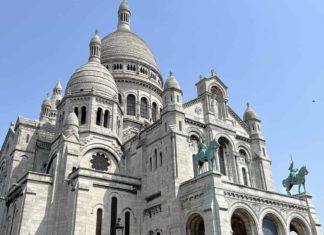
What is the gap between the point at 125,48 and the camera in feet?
198

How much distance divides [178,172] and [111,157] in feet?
35.1

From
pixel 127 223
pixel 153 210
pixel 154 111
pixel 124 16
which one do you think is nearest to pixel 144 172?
pixel 153 210

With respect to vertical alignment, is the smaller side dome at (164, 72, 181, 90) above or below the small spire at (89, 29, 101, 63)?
below

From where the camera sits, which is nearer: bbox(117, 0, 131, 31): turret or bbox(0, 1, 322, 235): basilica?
bbox(0, 1, 322, 235): basilica

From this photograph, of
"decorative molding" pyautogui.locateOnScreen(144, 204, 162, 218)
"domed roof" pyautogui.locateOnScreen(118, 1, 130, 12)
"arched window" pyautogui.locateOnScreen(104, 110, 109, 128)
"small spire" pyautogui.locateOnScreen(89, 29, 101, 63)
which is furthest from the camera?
"domed roof" pyautogui.locateOnScreen(118, 1, 130, 12)

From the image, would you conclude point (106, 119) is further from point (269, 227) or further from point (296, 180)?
point (296, 180)

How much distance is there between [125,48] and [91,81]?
16.6 metres

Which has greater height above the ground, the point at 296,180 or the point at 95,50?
the point at 95,50

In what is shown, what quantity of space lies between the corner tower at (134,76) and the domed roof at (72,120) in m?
10.6

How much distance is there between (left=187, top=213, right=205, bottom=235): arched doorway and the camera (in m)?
31.8

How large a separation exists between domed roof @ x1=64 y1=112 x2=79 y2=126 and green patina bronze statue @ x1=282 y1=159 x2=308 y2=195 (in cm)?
2280

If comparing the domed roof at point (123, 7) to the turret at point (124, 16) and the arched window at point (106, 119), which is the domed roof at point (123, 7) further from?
the arched window at point (106, 119)

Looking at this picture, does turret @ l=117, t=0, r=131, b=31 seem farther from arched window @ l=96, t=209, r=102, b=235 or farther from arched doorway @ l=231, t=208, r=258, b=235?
arched doorway @ l=231, t=208, r=258, b=235

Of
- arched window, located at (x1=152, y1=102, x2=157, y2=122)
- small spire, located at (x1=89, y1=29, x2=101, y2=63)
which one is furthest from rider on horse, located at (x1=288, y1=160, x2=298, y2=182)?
small spire, located at (x1=89, y1=29, x2=101, y2=63)
